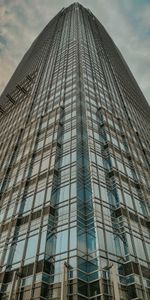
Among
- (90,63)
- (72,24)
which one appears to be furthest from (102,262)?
(72,24)

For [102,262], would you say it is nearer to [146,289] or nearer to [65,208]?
[146,289]

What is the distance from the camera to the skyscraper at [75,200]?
69.9ft

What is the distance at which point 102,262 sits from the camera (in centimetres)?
2147

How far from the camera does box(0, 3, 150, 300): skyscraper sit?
21.3 m

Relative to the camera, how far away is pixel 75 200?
2597 cm

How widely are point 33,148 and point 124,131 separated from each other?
43.1 feet

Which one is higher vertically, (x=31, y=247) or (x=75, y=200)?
(x=75, y=200)

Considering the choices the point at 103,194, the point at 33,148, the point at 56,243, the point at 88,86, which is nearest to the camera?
the point at 56,243

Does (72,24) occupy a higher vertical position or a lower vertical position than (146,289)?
higher

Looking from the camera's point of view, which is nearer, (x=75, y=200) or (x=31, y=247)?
(x=31, y=247)

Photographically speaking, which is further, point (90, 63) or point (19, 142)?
point (90, 63)

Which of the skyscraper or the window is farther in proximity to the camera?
the window

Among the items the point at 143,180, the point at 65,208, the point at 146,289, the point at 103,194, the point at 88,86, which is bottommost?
the point at 146,289

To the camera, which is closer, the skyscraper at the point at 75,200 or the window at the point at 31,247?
the skyscraper at the point at 75,200
